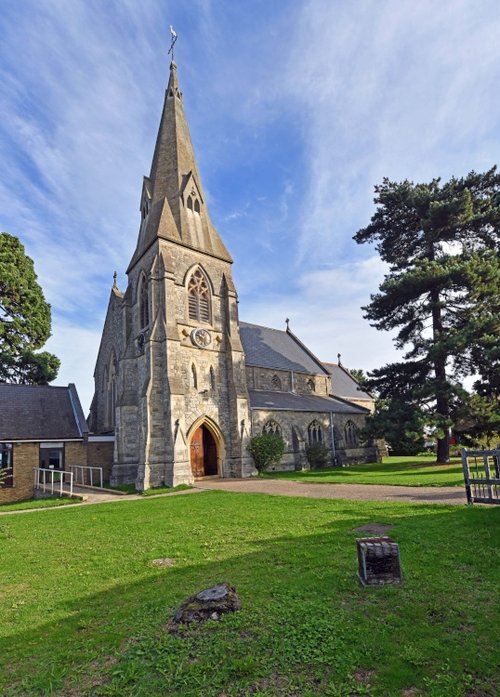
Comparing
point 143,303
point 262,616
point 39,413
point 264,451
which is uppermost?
point 143,303

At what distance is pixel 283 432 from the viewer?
26.7 metres

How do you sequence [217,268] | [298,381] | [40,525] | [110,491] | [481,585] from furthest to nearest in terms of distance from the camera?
[298,381] < [217,268] < [110,491] < [40,525] < [481,585]

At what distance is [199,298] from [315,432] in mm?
13039

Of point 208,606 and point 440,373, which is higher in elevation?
point 440,373

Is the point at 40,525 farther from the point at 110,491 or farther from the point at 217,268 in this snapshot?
the point at 217,268

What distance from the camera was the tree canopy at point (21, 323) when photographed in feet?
95.5

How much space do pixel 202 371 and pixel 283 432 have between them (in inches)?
292

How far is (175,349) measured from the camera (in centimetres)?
2188

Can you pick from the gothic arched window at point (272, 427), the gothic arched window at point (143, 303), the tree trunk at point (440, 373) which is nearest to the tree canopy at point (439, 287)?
the tree trunk at point (440, 373)

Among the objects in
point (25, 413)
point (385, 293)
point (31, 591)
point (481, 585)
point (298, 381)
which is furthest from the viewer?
point (298, 381)

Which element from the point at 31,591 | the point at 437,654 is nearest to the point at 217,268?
the point at 31,591

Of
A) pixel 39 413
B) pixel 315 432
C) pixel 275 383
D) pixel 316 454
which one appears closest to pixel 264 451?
pixel 316 454

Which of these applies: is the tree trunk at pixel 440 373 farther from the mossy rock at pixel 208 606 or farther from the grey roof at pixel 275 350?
the mossy rock at pixel 208 606

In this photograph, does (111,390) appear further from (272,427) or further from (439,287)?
(439,287)
